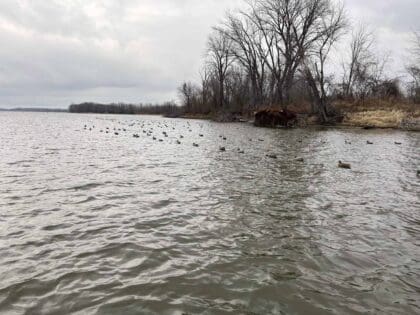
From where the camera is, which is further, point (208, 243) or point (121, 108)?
point (121, 108)

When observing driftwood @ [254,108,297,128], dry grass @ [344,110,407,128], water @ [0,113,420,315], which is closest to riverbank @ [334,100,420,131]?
dry grass @ [344,110,407,128]

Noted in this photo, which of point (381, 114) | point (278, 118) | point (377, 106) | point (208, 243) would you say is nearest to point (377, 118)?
point (381, 114)

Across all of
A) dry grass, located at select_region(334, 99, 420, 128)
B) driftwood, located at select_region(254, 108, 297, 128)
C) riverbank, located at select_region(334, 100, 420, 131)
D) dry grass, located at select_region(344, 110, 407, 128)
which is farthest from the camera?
driftwood, located at select_region(254, 108, 297, 128)

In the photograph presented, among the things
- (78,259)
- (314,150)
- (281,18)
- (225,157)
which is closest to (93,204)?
(78,259)

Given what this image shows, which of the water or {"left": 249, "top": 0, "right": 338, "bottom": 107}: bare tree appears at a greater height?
{"left": 249, "top": 0, "right": 338, "bottom": 107}: bare tree

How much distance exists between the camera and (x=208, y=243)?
19.4 ft

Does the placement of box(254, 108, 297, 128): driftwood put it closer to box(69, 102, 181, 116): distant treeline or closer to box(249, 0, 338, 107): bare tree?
box(249, 0, 338, 107): bare tree

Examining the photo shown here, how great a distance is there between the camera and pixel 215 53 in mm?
65875

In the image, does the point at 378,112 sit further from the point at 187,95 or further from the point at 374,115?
the point at 187,95

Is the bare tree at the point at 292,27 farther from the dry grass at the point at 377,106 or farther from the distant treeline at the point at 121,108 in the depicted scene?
the distant treeline at the point at 121,108

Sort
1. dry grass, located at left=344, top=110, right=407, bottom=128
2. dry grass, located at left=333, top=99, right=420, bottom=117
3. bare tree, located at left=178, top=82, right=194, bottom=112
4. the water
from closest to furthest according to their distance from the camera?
the water < dry grass, located at left=344, top=110, right=407, bottom=128 < dry grass, located at left=333, top=99, right=420, bottom=117 < bare tree, located at left=178, top=82, right=194, bottom=112

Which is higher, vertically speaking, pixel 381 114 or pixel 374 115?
pixel 381 114

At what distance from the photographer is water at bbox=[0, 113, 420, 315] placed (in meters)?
4.16

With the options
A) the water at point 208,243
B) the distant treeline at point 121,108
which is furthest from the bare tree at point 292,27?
the distant treeline at point 121,108
